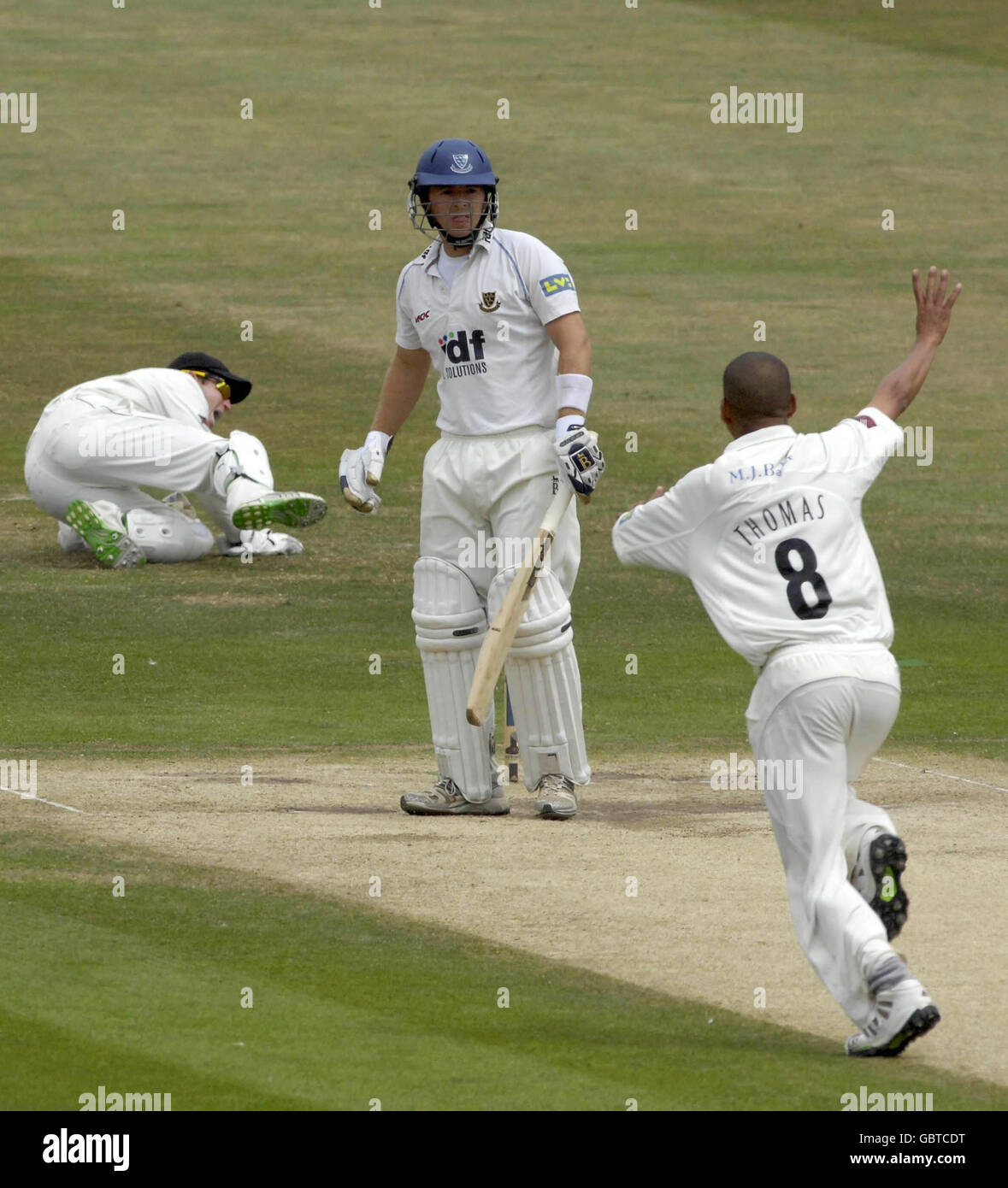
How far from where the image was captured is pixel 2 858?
877cm

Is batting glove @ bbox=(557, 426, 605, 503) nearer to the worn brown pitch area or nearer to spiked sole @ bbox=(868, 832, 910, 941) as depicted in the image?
the worn brown pitch area

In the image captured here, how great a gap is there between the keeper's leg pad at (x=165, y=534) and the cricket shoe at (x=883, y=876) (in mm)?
11355

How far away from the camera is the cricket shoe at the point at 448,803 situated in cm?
988

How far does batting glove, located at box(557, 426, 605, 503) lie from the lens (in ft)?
30.5

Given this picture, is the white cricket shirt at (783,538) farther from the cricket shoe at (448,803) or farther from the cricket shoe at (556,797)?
the cricket shoe at (448,803)

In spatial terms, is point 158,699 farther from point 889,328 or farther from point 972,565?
point 889,328

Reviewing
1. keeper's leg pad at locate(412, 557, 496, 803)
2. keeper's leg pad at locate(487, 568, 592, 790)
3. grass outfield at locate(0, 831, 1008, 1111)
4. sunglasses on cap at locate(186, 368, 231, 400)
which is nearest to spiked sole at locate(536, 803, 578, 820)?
keeper's leg pad at locate(487, 568, 592, 790)

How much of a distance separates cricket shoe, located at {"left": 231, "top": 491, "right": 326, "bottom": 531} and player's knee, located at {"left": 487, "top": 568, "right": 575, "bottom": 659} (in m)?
A: 7.11

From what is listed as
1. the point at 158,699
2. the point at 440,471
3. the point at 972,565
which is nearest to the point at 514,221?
the point at 972,565

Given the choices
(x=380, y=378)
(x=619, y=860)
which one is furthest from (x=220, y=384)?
(x=619, y=860)

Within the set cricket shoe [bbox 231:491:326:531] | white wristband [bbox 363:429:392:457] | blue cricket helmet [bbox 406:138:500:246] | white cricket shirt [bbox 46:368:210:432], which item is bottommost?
white wristband [bbox 363:429:392:457]

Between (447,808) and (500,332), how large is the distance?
2088mm

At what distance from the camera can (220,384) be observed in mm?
17938

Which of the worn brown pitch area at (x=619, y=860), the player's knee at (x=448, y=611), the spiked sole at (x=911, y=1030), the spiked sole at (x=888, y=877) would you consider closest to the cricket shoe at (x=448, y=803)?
the worn brown pitch area at (x=619, y=860)
